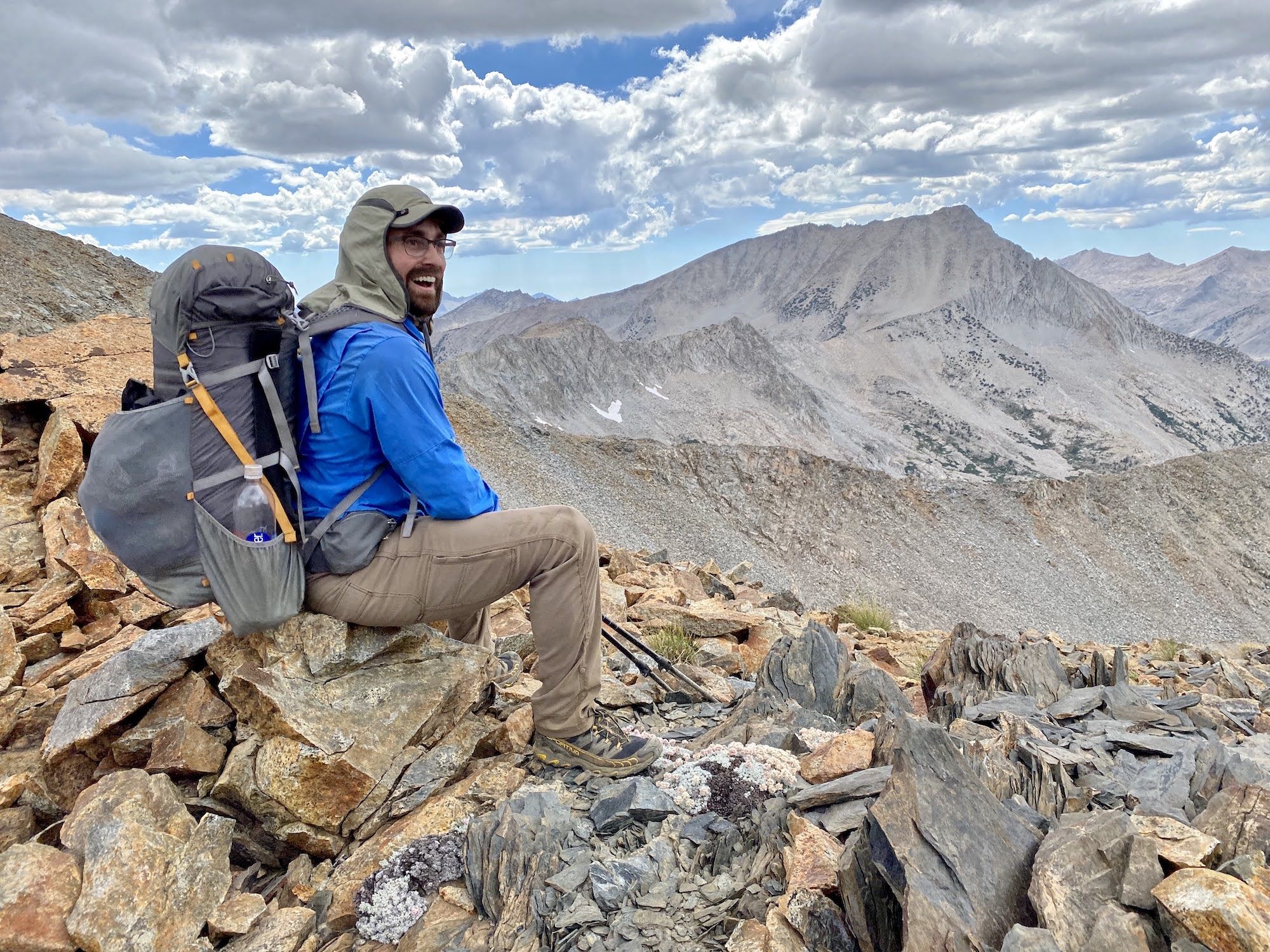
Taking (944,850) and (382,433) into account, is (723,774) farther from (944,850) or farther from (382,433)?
(382,433)

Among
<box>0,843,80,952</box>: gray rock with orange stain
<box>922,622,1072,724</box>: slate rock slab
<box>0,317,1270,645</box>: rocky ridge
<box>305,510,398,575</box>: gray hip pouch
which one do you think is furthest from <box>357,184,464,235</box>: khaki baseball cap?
<box>0,317,1270,645</box>: rocky ridge

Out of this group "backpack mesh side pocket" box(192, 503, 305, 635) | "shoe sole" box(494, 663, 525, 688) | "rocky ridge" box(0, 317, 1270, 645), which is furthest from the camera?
"rocky ridge" box(0, 317, 1270, 645)

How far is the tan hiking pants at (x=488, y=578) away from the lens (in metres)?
4.26

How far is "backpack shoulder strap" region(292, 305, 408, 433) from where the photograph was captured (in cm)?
400

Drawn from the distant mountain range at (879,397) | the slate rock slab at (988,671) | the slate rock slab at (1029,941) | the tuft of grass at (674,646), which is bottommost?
the distant mountain range at (879,397)

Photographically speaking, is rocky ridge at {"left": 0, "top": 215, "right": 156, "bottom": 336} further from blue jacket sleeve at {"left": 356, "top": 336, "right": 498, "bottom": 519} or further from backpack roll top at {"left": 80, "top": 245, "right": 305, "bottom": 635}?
blue jacket sleeve at {"left": 356, "top": 336, "right": 498, "bottom": 519}

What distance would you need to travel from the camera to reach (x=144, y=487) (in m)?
3.82

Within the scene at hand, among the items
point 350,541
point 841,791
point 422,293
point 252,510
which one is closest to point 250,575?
point 252,510

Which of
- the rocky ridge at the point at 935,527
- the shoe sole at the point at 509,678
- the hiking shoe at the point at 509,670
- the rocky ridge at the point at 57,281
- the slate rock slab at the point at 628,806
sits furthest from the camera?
the rocky ridge at the point at 935,527

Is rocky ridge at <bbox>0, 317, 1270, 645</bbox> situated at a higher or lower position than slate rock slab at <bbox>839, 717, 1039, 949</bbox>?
lower

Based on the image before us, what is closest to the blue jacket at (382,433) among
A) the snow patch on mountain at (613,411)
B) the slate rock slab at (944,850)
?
the slate rock slab at (944,850)

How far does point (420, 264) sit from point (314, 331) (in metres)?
0.74

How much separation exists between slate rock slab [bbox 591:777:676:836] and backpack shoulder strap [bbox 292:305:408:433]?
2.60 metres

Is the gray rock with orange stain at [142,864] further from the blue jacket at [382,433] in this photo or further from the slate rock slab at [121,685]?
the blue jacket at [382,433]
